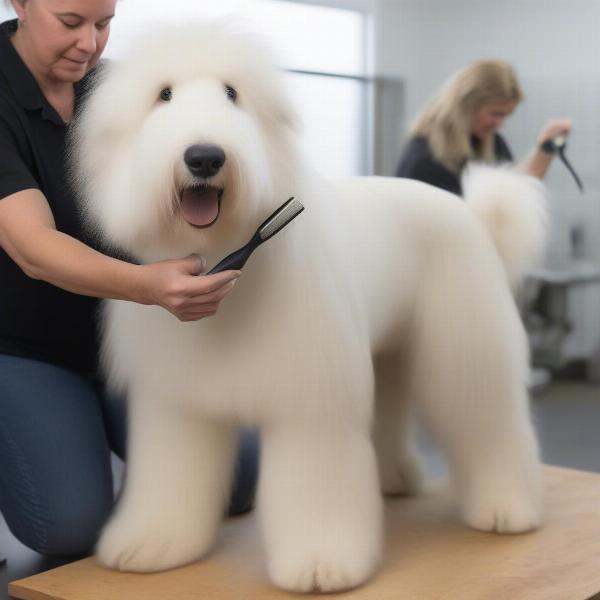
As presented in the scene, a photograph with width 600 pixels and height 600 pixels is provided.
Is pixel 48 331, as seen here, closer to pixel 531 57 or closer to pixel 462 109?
pixel 462 109

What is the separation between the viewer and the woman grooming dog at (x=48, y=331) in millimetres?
1809

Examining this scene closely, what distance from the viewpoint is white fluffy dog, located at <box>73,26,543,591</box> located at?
4.62 feet

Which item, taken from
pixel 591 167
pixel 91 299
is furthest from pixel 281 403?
pixel 591 167

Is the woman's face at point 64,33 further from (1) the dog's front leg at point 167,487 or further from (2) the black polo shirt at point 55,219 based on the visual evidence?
(1) the dog's front leg at point 167,487

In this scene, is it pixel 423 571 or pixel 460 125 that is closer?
pixel 423 571

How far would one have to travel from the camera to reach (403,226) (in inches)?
72.6

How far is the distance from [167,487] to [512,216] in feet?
2.78

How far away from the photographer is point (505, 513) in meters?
1.94

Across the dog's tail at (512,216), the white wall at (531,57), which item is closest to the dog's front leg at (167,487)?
the dog's tail at (512,216)

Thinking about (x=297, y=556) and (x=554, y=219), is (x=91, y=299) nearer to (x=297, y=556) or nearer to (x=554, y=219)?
(x=297, y=556)

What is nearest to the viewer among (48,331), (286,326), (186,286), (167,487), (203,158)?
(203,158)

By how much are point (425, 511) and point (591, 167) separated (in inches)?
136

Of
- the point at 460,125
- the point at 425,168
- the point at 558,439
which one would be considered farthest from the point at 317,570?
the point at 558,439

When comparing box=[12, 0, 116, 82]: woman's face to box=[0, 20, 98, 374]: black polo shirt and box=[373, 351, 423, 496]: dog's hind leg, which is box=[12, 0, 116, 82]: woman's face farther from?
box=[373, 351, 423, 496]: dog's hind leg
